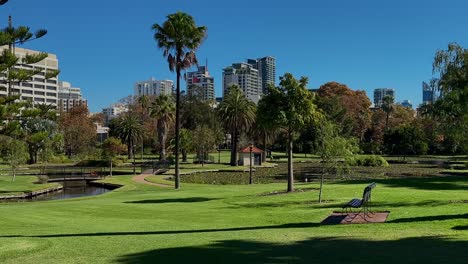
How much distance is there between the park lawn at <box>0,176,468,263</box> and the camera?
9.97 metres

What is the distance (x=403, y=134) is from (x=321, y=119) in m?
77.7

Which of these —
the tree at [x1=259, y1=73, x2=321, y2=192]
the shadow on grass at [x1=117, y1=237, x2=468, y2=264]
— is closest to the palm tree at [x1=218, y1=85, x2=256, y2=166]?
the tree at [x1=259, y1=73, x2=321, y2=192]

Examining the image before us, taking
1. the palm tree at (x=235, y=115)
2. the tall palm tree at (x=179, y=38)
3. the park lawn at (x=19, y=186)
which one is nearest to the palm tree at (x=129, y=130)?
the palm tree at (x=235, y=115)

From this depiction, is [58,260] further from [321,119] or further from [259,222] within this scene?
[321,119]

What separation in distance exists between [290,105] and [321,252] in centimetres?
1593

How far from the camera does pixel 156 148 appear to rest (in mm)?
109250

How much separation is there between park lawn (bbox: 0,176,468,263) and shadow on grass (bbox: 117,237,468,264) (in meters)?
0.02

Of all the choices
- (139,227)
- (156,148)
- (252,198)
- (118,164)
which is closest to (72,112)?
(156,148)

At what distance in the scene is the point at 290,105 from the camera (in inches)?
1008

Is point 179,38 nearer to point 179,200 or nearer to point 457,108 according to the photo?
point 179,200

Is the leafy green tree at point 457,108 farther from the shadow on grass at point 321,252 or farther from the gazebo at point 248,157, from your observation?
the gazebo at point 248,157

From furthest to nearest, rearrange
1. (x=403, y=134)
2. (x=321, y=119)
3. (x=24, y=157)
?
1. (x=403, y=134)
2. (x=24, y=157)
3. (x=321, y=119)

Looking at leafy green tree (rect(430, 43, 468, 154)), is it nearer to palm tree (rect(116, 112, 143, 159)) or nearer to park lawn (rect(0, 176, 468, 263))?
park lawn (rect(0, 176, 468, 263))

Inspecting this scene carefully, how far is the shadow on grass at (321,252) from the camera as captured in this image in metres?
9.36
